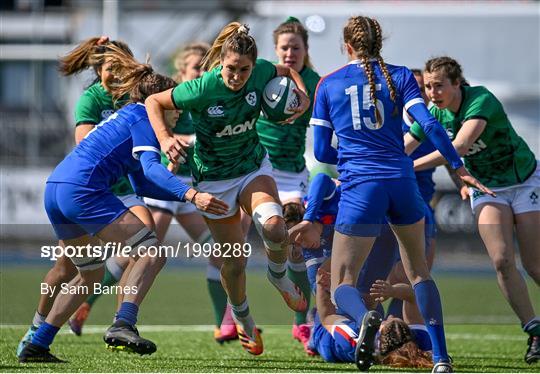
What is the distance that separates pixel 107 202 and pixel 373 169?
1582 mm

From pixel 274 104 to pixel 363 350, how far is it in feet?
5.66

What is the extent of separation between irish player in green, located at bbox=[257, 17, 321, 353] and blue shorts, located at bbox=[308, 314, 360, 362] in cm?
69

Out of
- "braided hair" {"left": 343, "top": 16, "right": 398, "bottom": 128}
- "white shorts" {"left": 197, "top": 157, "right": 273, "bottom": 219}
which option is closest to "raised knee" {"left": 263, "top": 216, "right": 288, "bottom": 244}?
"white shorts" {"left": 197, "top": 157, "right": 273, "bottom": 219}

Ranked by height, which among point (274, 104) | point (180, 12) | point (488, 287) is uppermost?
point (180, 12)

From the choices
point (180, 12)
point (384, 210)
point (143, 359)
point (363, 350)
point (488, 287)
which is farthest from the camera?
point (180, 12)

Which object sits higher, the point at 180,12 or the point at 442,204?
the point at 180,12

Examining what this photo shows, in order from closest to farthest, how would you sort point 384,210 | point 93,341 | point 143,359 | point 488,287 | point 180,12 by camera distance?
point 384,210
point 143,359
point 93,341
point 488,287
point 180,12

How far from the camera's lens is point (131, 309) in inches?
280

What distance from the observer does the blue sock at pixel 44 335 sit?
702 centimetres

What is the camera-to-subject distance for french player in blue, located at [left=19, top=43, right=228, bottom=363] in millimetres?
6785

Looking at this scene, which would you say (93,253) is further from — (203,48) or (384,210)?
(203,48)

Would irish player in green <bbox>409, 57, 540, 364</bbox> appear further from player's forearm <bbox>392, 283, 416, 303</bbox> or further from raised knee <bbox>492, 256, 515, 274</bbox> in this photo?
player's forearm <bbox>392, 283, 416, 303</bbox>

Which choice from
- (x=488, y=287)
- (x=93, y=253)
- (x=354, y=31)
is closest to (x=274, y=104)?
(x=354, y=31)

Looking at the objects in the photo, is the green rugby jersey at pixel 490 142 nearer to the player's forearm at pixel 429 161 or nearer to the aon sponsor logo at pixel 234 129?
the player's forearm at pixel 429 161
